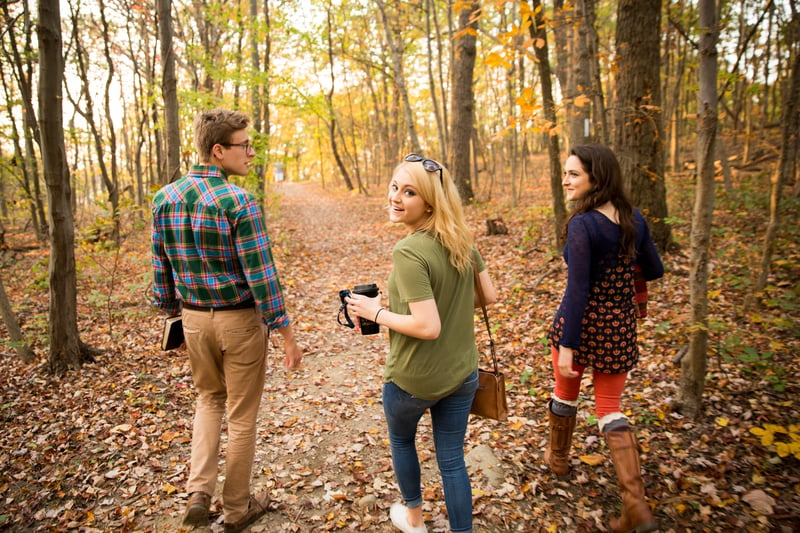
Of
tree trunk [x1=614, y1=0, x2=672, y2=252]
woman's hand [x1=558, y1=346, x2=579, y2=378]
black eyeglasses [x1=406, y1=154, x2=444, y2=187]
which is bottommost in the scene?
A: woman's hand [x1=558, y1=346, x2=579, y2=378]

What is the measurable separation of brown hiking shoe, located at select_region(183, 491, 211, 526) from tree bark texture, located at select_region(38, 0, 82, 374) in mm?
3138

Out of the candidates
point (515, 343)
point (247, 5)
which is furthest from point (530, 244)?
point (247, 5)

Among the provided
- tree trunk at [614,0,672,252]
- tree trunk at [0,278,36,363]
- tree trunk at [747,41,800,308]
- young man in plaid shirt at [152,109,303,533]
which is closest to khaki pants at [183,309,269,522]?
young man in plaid shirt at [152,109,303,533]

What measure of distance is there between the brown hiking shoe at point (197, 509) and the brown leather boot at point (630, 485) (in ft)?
8.41

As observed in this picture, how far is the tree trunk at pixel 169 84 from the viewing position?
20.6ft

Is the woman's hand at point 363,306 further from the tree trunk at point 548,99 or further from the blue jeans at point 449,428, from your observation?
the tree trunk at point 548,99

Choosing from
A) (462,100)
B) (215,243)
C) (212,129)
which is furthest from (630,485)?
(462,100)

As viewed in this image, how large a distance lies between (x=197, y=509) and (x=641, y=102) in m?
6.83

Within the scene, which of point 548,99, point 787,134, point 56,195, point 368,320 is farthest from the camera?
point 548,99

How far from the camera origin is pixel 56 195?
14.5 feet

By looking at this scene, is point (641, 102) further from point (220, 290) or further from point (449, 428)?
point (220, 290)

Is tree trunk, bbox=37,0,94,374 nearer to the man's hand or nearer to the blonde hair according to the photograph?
the man's hand

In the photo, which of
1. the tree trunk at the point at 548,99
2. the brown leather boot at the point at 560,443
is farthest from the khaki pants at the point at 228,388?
the tree trunk at the point at 548,99

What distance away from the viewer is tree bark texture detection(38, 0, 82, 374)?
4125mm
